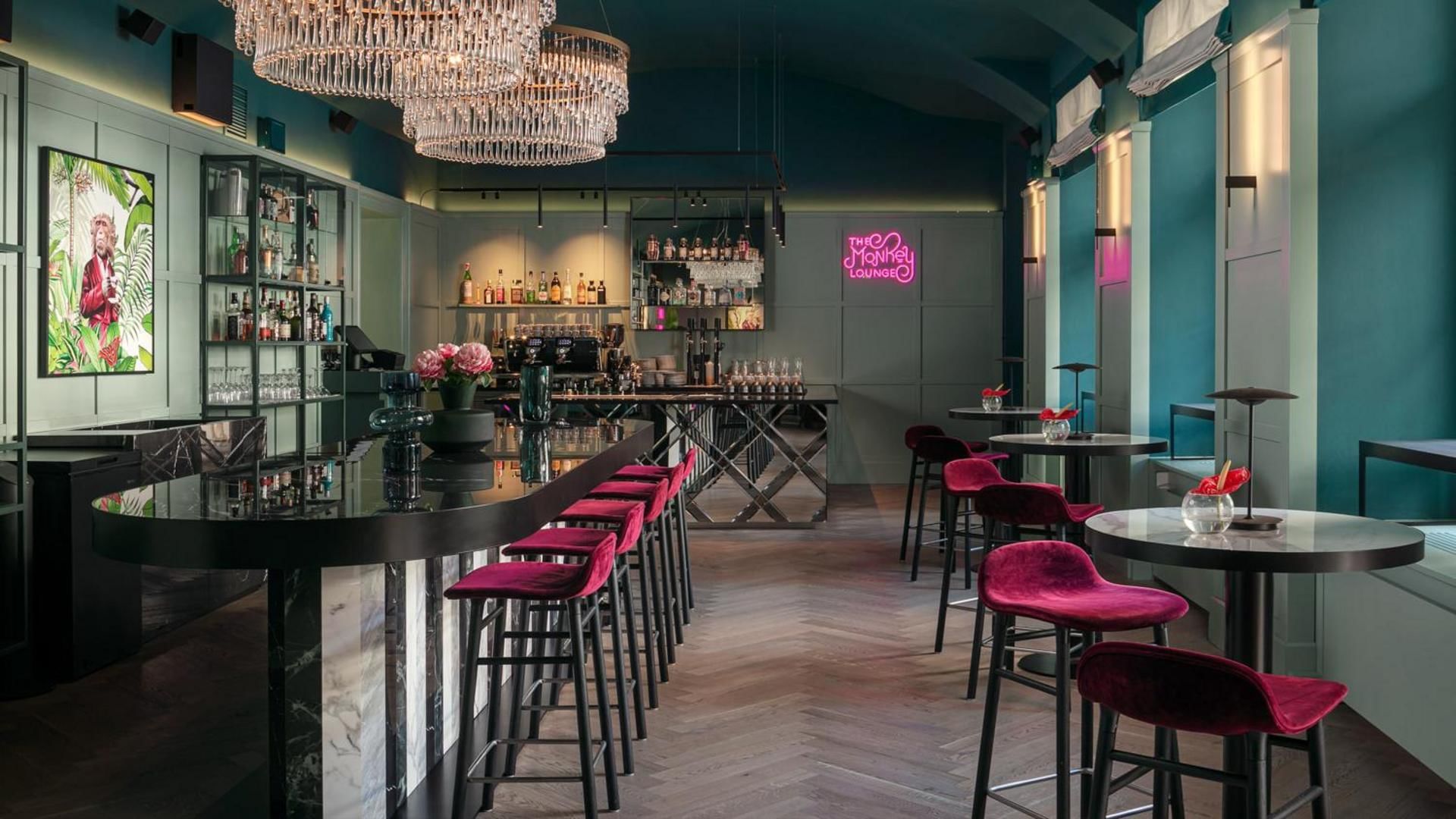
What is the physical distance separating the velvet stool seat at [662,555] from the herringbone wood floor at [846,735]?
0.34 feet

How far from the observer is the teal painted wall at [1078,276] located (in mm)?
8812

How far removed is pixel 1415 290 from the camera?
15.4ft

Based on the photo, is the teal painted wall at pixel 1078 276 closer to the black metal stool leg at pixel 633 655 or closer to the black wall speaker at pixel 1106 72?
the black wall speaker at pixel 1106 72

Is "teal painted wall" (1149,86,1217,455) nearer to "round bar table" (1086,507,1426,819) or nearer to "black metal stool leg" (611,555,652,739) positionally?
"round bar table" (1086,507,1426,819)

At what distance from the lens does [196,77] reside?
6758 mm

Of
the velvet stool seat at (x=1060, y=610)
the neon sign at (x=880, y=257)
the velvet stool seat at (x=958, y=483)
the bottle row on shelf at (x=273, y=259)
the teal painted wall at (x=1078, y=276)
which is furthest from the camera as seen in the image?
the neon sign at (x=880, y=257)

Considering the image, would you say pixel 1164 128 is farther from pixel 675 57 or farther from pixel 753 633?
pixel 675 57

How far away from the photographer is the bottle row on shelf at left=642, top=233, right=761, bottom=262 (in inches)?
429

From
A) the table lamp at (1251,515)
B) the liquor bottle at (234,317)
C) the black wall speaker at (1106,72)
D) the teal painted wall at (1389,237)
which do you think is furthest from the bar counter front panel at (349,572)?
the black wall speaker at (1106,72)

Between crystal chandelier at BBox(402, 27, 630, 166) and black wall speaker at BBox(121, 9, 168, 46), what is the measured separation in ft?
5.73

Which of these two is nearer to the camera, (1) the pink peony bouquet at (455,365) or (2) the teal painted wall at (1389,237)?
(1) the pink peony bouquet at (455,365)

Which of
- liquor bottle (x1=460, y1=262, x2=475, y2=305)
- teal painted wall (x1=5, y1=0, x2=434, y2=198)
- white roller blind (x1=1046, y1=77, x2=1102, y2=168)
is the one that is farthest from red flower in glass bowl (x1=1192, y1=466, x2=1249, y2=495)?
liquor bottle (x1=460, y1=262, x2=475, y2=305)

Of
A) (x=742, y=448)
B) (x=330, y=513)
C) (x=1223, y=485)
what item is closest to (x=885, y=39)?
(x=742, y=448)

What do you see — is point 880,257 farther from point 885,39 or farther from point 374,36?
point 374,36
